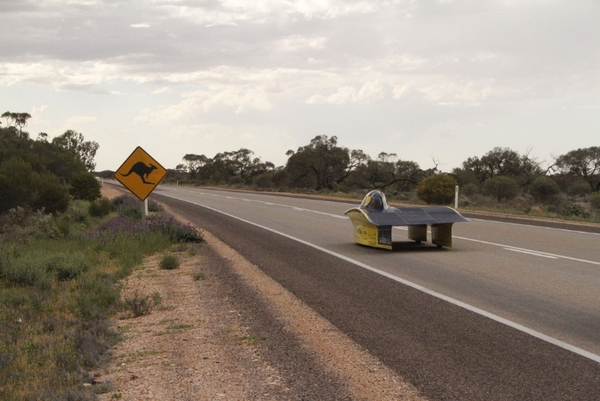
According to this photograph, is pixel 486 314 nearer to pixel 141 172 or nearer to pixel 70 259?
pixel 70 259

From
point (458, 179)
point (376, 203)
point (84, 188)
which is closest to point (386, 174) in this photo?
point (458, 179)

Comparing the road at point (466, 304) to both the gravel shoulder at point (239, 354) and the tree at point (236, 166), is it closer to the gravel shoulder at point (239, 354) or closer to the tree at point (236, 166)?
the gravel shoulder at point (239, 354)

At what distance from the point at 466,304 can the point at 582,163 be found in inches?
2174

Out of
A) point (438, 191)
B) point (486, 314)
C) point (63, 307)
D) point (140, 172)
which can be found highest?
point (140, 172)

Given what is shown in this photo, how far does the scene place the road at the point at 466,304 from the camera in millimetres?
5527

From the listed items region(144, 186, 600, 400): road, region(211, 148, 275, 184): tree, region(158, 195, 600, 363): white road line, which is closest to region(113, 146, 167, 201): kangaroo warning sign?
region(144, 186, 600, 400): road

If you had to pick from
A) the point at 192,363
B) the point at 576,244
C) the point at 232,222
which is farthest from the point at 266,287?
the point at 232,222

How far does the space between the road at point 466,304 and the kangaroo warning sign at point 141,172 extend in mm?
2581

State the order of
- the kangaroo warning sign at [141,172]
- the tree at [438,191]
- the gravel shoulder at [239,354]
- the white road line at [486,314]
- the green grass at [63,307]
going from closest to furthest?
the gravel shoulder at [239,354] → the green grass at [63,307] → the white road line at [486,314] → the kangaroo warning sign at [141,172] → the tree at [438,191]

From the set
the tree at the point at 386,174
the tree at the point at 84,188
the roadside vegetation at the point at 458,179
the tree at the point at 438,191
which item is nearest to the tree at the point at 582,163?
the roadside vegetation at the point at 458,179

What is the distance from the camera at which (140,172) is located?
1598 centimetres

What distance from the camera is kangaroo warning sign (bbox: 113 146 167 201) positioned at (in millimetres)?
15836

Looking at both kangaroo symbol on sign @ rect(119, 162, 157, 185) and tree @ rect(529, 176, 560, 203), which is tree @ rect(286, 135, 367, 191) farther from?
kangaroo symbol on sign @ rect(119, 162, 157, 185)

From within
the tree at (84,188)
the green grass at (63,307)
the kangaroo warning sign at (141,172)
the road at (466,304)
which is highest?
the kangaroo warning sign at (141,172)
